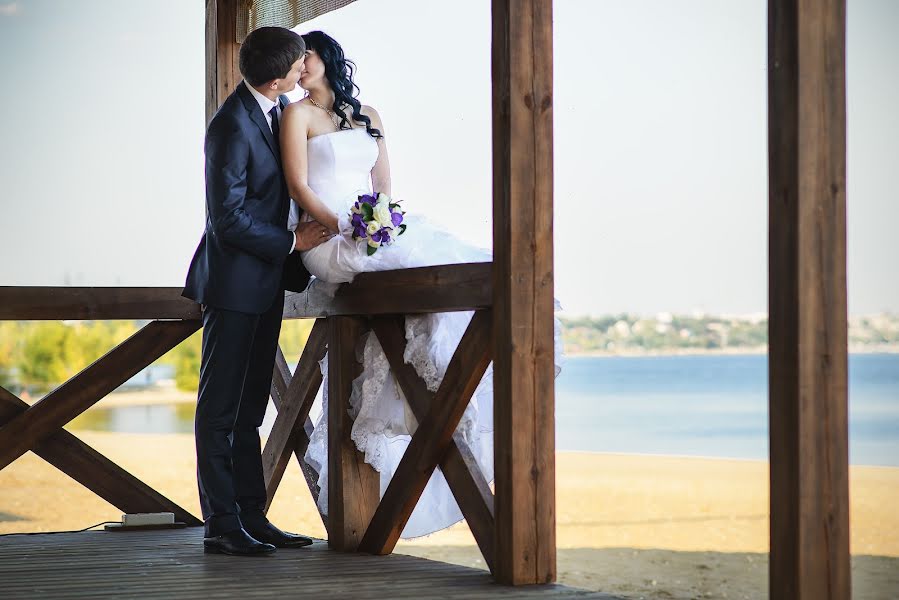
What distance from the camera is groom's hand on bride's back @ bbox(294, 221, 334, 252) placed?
11.5ft

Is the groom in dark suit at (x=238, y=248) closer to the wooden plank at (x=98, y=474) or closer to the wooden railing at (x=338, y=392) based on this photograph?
the wooden railing at (x=338, y=392)

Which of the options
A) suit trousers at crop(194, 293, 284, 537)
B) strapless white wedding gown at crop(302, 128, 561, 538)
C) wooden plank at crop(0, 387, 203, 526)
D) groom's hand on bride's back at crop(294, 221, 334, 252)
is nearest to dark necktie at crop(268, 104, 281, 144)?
strapless white wedding gown at crop(302, 128, 561, 538)

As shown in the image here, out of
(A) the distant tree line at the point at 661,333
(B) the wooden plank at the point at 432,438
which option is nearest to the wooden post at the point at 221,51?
(B) the wooden plank at the point at 432,438

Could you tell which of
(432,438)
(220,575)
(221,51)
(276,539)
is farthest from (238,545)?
(221,51)

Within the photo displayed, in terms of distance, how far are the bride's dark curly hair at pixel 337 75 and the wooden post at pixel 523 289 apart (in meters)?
0.96

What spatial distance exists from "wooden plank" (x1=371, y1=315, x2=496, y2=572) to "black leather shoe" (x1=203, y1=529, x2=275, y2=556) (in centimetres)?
64

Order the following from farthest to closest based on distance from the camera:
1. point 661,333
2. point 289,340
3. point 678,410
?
point 661,333 → point 289,340 → point 678,410

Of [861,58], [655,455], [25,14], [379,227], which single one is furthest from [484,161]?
[379,227]

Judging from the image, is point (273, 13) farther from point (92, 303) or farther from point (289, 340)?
point (289, 340)

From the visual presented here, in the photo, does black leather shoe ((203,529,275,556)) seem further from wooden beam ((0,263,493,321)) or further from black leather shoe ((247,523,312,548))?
wooden beam ((0,263,493,321))

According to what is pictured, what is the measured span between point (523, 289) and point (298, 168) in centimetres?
99

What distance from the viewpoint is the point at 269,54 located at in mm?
3432

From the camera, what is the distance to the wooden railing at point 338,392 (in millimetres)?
3131

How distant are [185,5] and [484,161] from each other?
901 cm
